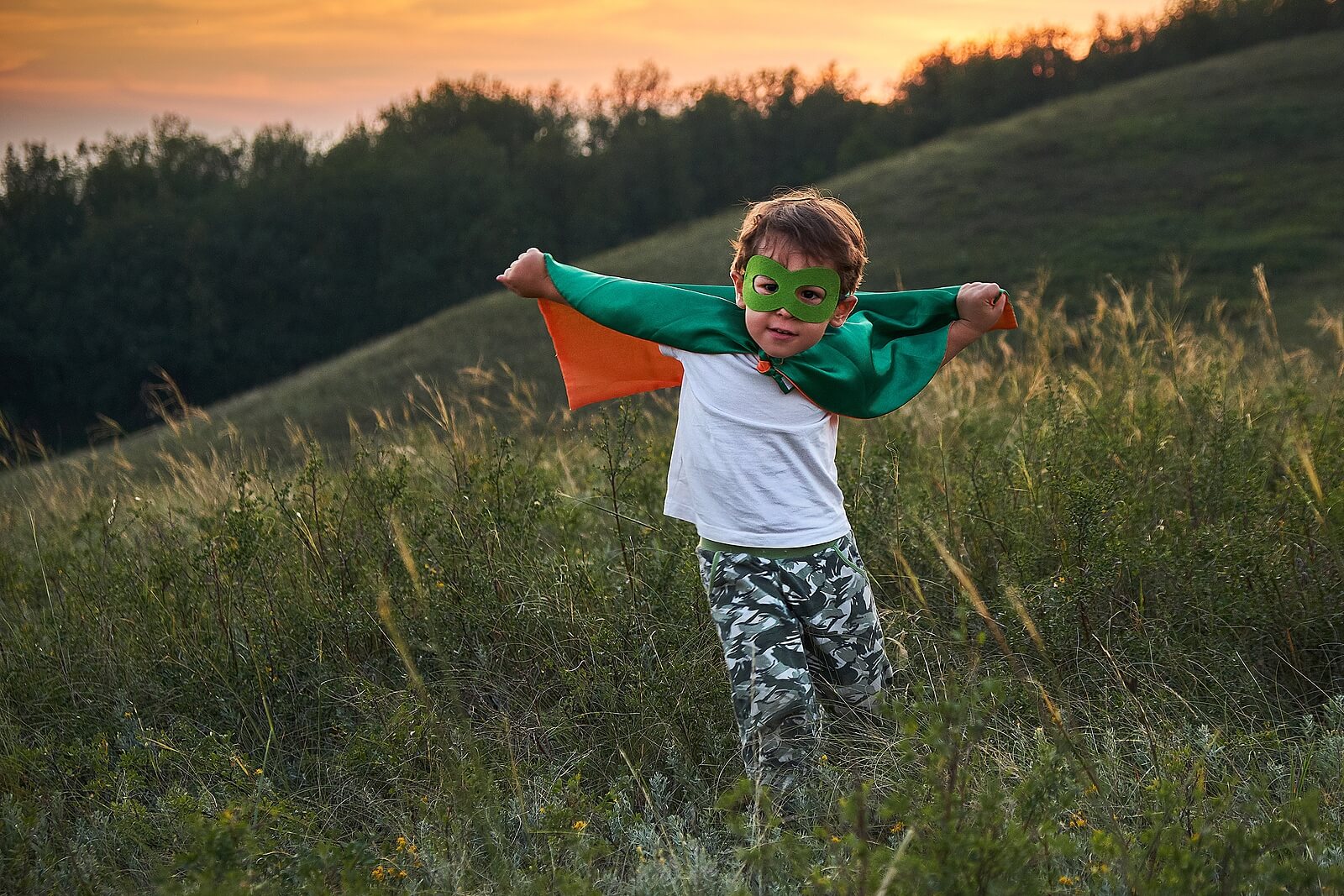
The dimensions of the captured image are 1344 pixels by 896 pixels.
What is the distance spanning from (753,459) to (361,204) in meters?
50.5

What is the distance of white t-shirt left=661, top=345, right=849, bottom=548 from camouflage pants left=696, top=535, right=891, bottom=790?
0.25ft

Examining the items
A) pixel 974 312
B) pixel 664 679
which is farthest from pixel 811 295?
pixel 664 679

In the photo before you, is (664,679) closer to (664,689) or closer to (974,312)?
(664,689)

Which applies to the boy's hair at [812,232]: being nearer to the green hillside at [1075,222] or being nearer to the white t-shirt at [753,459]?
the white t-shirt at [753,459]

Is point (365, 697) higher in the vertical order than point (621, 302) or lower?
lower

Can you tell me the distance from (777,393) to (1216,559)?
Answer: 1576mm

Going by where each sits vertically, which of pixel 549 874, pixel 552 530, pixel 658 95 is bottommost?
pixel 549 874

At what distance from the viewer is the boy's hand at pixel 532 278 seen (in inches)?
116

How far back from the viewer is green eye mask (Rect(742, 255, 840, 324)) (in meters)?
2.70

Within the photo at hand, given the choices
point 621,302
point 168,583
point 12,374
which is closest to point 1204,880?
point 621,302

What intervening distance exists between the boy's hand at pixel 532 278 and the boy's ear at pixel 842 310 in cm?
78

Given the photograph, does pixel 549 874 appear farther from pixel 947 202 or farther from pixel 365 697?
pixel 947 202

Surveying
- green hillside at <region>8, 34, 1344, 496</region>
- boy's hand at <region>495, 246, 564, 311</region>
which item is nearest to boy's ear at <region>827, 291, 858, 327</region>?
boy's hand at <region>495, 246, 564, 311</region>

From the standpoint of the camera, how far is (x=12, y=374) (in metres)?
46.2
